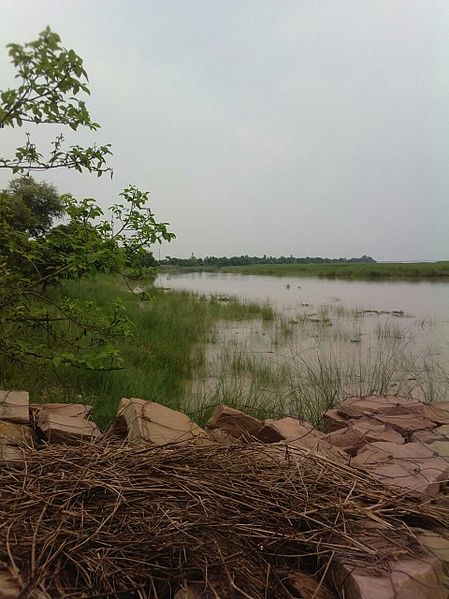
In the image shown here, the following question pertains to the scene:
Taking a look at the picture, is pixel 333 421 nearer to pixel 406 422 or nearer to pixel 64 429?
pixel 406 422

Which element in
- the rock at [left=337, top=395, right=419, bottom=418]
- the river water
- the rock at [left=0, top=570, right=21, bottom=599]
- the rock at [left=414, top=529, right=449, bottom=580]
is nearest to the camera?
the rock at [left=0, top=570, right=21, bottom=599]

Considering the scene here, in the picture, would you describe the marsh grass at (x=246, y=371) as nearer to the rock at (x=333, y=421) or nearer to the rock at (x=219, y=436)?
the rock at (x=333, y=421)

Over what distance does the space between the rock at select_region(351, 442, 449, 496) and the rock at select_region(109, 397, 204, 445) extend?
911 millimetres

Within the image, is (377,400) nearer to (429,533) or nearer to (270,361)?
(429,533)

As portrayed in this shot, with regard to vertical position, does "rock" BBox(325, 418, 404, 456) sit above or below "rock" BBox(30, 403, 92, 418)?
below

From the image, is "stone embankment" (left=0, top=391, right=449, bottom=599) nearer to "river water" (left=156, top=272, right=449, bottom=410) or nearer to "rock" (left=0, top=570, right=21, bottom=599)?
"rock" (left=0, top=570, right=21, bottom=599)

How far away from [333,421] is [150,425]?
1821 mm

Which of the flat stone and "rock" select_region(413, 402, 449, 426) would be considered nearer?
the flat stone

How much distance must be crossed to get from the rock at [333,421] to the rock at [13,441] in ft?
7.57

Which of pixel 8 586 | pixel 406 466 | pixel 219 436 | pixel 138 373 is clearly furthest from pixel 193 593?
pixel 138 373

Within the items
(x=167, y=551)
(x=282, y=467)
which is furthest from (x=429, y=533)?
(x=167, y=551)

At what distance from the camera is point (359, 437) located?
9.28 feet

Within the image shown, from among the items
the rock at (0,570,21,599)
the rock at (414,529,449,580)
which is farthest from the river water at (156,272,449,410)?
the rock at (0,570,21,599)

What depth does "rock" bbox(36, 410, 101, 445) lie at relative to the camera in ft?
7.39
